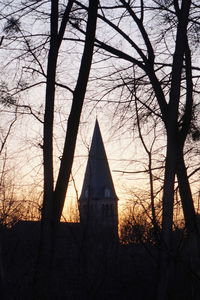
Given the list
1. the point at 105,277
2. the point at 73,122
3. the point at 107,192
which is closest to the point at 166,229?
the point at 105,277

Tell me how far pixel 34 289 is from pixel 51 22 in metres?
3.18

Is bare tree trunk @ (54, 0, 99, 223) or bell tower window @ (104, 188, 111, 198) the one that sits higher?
bell tower window @ (104, 188, 111, 198)

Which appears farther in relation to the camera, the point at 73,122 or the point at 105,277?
the point at 73,122

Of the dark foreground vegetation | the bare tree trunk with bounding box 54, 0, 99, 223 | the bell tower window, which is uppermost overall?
the bell tower window

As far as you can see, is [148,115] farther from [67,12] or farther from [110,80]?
[67,12]

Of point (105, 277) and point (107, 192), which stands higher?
point (107, 192)

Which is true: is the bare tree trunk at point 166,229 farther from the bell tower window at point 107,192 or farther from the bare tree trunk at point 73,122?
the bell tower window at point 107,192

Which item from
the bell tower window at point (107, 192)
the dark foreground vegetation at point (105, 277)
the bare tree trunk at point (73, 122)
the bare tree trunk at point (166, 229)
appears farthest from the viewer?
the bell tower window at point (107, 192)

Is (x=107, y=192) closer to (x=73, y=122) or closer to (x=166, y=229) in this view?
(x=73, y=122)

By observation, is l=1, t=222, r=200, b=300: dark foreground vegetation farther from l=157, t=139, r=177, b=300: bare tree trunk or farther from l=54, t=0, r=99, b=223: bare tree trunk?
l=54, t=0, r=99, b=223: bare tree trunk

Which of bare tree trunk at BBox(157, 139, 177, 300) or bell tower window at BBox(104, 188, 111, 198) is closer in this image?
bare tree trunk at BBox(157, 139, 177, 300)

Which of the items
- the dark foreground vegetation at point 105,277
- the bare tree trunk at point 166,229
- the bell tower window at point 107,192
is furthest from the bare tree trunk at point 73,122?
the bell tower window at point 107,192

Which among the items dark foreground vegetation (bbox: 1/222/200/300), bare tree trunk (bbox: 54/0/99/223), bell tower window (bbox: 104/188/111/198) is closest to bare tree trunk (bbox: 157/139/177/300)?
dark foreground vegetation (bbox: 1/222/200/300)

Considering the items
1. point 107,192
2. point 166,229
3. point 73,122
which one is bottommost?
point 166,229
